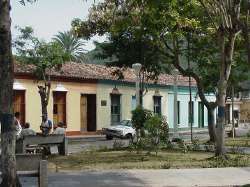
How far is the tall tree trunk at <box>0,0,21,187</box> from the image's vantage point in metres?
11.0

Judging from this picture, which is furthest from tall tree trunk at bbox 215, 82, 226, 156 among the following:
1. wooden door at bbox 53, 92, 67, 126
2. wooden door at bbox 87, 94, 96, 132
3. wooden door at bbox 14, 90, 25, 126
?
wooden door at bbox 87, 94, 96, 132

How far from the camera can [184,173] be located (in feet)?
51.8

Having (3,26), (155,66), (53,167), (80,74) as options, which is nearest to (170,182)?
(53,167)

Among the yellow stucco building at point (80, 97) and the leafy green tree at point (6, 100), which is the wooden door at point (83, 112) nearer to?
the yellow stucco building at point (80, 97)

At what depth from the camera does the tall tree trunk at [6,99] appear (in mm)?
10977

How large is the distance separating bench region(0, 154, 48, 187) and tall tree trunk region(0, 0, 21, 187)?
889mm

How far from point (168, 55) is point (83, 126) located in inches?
734

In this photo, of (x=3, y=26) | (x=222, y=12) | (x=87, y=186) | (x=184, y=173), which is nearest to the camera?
(x=3, y=26)

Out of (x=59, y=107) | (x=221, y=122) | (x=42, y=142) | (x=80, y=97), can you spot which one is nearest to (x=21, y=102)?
(x=59, y=107)

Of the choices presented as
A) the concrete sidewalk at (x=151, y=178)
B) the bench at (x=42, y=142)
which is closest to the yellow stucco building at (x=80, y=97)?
the bench at (x=42, y=142)

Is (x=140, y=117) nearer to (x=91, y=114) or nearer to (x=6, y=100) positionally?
(x=6, y=100)

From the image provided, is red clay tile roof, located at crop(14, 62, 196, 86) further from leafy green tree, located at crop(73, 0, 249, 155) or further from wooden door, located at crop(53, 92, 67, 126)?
leafy green tree, located at crop(73, 0, 249, 155)

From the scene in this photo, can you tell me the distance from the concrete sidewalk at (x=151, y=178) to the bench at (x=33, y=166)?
55.0 inches

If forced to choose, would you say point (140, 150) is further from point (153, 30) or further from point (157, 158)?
point (153, 30)
